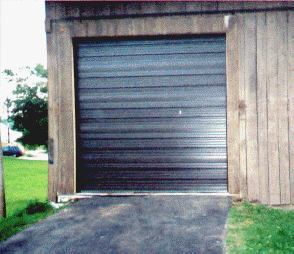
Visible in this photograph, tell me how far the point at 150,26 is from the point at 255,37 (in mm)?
1970

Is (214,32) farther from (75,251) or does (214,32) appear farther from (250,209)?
(75,251)

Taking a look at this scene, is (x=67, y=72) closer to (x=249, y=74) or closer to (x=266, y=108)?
(x=249, y=74)

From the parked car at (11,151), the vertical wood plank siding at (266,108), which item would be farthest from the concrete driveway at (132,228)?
the parked car at (11,151)

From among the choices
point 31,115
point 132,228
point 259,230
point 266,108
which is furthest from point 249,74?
point 31,115

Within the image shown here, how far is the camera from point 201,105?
4.57 meters

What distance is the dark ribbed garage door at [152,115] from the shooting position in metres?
4.56

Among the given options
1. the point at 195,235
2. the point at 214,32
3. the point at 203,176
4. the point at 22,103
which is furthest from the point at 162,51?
the point at 22,103

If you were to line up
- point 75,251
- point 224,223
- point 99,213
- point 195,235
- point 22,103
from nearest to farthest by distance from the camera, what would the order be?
point 75,251, point 195,235, point 224,223, point 99,213, point 22,103

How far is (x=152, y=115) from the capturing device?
464 cm

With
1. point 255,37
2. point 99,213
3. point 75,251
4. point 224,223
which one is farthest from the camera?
point 255,37

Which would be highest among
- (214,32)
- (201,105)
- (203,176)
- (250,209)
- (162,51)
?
(214,32)

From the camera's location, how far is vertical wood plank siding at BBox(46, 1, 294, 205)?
4.33 m

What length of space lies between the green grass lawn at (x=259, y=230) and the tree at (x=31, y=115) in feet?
108

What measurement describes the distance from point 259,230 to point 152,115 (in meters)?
2.62
